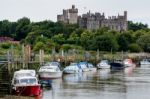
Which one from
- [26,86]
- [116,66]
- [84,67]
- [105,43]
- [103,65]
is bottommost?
[26,86]

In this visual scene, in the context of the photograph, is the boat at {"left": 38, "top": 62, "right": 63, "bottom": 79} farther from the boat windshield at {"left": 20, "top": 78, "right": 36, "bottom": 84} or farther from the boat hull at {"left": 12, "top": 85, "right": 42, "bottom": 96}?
the boat hull at {"left": 12, "top": 85, "right": 42, "bottom": 96}

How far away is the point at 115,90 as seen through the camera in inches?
2665

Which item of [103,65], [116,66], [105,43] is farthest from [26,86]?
[105,43]

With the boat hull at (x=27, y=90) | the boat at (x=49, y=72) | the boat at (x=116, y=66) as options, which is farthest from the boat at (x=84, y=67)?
the boat hull at (x=27, y=90)

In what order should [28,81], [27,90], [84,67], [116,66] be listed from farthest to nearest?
[116,66]
[84,67]
[28,81]
[27,90]

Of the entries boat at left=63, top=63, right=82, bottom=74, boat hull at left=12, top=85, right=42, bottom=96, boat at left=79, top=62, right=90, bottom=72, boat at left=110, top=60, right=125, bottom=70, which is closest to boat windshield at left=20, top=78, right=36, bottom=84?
boat hull at left=12, top=85, right=42, bottom=96

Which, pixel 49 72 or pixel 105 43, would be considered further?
pixel 105 43

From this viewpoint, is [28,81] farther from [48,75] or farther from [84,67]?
[84,67]

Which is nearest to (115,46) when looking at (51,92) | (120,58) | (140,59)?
(140,59)

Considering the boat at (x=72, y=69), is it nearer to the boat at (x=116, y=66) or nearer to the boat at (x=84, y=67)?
the boat at (x=84, y=67)

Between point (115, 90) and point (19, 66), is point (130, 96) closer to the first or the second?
point (115, 90)

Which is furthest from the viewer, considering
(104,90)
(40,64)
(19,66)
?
(40,64)

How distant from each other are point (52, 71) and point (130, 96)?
2465 centimetres

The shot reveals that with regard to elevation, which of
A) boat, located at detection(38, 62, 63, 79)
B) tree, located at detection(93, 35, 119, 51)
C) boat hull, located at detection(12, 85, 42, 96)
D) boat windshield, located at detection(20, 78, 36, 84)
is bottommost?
boat hull, located at detection(12, 85, 42, 96)
